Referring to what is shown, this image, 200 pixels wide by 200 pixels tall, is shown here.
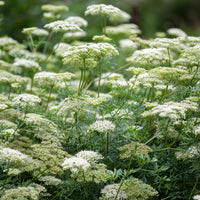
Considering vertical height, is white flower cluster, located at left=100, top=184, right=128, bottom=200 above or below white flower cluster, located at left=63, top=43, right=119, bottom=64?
below

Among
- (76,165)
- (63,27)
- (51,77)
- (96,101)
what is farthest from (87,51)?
(76,165)

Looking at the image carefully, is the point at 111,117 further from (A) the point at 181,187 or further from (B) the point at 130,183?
(A) the point at 181,187

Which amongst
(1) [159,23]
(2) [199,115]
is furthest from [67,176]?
(1) [159,23]

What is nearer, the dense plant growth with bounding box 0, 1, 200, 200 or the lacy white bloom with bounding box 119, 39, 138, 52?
the dense plant growth with bounding box 0, 1, 200, 200

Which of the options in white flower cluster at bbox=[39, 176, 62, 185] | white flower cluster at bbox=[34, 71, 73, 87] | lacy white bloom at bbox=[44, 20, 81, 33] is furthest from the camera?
lacy white bloom at bbox=[44, 20, 81, 33]

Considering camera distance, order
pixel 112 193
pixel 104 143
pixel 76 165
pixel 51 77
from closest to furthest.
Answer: pixel 76 165
pixel 112 193
pixel 51 77
pixel 104 143

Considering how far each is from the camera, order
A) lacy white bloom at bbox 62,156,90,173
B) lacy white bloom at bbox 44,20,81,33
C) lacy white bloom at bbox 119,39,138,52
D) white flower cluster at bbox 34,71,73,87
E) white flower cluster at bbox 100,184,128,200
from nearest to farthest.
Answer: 1. lacy white bloom at bbox 62,156,90,173
2. white flower cluster at bbox 100,184,128,200
3. white flower cluster at bbox 34,71,73,87
4. lacy white bloom at bbox 44,20,81,33
5. lacy white bloom at bbox 119,39,138,52

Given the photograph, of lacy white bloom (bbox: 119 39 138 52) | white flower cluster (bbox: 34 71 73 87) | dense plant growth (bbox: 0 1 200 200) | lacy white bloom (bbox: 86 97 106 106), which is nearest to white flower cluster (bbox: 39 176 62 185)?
dense plant growth (bbox: 0 1 200 200)

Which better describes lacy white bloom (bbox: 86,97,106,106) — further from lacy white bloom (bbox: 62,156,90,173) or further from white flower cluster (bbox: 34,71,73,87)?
lacy white bloom (bbox: 62,156,90,173)

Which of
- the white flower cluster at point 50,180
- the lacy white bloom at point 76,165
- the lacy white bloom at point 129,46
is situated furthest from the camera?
the lacy white bloom at point 129,46

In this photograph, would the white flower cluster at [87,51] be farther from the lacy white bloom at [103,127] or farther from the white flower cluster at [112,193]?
the white flower cluster at [112,193]

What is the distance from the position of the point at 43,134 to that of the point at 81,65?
0.82 meters

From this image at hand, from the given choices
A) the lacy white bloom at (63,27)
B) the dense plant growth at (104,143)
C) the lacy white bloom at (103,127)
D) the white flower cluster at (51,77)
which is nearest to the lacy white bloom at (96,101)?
the dense plant growth at (104,143)

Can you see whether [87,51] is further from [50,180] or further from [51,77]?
[50,180]
